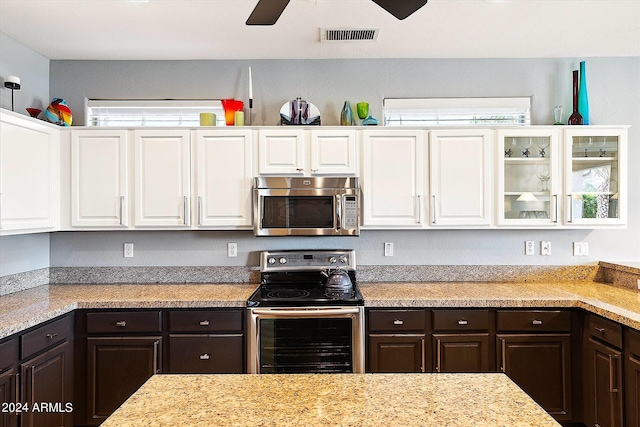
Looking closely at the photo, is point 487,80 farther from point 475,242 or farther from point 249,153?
point 249,153

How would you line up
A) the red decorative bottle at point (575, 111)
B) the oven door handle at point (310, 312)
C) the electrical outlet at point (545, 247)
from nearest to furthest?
1. the oven door handle at point (310, 312)
2. the red decorative bottle at point (575, 111)
3. the electrical outlet at point (545, 247)

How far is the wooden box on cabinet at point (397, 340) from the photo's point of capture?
8.79 feet

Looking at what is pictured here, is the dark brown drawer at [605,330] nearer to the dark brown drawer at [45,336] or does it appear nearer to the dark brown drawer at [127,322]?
the dark brown drawer at [127,322]

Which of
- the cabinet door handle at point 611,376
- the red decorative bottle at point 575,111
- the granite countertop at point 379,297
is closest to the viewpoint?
the cabinet door handle at point 611,376

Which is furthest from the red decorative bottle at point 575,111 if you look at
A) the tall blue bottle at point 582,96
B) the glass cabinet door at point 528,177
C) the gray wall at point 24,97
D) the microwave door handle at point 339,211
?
the gray wall at point 24,97

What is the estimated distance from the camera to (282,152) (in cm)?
302

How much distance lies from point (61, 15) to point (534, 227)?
3424 millimetres

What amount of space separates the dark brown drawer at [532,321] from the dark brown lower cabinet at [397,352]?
1.75ft

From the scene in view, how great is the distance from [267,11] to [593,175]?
2.67 meters

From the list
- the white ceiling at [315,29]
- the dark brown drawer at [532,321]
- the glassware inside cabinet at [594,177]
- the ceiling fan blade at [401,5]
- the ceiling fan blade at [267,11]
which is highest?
the white ceiling at [315,29]

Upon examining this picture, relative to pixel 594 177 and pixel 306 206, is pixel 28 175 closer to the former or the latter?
pixel 306 206

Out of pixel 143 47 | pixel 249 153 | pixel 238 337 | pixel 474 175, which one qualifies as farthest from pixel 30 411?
pixel 474 175

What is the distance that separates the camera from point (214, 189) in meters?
3.01

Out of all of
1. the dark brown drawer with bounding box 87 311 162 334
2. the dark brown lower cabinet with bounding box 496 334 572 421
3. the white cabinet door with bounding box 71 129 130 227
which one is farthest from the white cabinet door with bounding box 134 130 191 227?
the dark brown lower cabinet with bounding box 496 334 572 421
